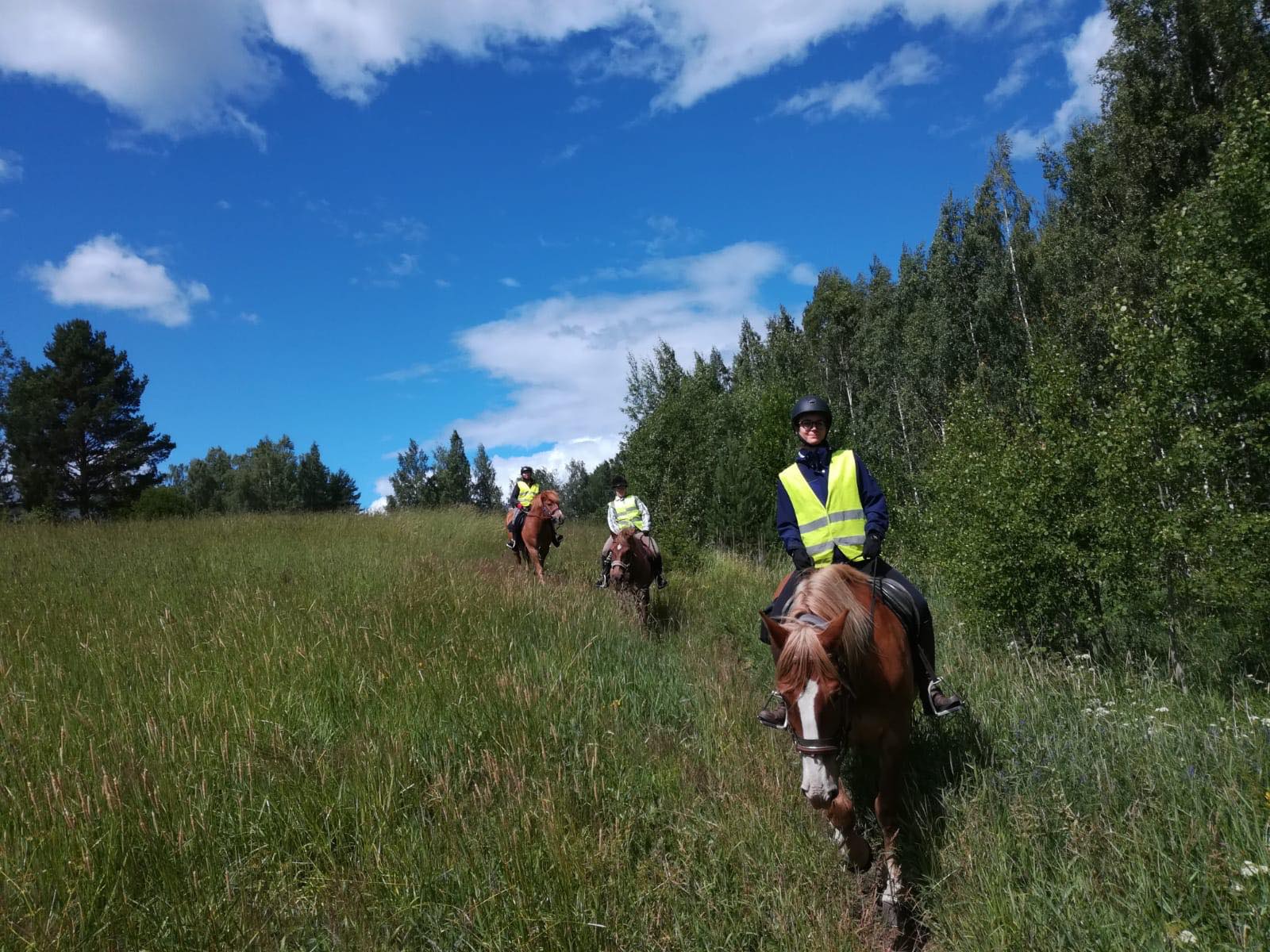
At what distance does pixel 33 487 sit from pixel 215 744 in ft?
121

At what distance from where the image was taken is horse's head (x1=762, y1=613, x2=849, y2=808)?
300cm

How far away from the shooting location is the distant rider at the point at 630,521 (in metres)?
10.0

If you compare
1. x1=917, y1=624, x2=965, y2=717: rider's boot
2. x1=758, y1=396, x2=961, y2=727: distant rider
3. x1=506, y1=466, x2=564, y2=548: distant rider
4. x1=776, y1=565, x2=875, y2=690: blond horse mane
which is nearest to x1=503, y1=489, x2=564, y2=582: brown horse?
x1=506, y1=466, x2=564, y2=548: distant rider

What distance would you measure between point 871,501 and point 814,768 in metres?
2.30

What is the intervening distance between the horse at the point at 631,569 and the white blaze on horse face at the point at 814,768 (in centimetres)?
571

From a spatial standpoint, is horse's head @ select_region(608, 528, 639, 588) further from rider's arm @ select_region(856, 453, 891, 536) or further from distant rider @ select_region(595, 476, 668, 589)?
rider's arm @ select_region(856, 453, 891, 536)

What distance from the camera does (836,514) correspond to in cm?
469

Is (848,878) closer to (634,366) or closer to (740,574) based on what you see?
(740,574)

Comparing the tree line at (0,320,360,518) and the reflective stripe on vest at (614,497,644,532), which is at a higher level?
the tree line at (0,320,360,518)

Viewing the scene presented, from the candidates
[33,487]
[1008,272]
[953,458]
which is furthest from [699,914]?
[33,487]

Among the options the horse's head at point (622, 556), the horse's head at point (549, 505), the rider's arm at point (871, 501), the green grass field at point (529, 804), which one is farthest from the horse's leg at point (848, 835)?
the horse's head at point (549, 505)

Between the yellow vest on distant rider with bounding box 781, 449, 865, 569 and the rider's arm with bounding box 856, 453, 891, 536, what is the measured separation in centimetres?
4

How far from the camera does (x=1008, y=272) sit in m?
30.1

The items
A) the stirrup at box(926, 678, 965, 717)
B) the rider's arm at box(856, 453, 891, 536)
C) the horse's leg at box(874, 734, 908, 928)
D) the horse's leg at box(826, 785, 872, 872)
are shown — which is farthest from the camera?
the rider's arm at box(856, 453, 891, 536)
